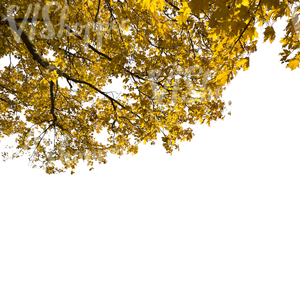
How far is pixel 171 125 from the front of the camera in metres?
5.99

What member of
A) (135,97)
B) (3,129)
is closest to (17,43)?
(3,129)

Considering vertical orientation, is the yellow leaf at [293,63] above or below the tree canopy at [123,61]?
below

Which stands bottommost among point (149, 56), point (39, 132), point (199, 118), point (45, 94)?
point (199, 118)

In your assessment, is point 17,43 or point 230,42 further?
point 17,43

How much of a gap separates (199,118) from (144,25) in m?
3.06

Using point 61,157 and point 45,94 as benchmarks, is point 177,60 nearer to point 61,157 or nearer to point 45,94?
point 45,94

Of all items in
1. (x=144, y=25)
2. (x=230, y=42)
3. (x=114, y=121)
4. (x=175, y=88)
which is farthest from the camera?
(x=114, y=121)

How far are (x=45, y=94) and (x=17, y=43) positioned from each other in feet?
6.01

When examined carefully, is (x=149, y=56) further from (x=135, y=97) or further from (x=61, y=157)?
(x=61, y=157)

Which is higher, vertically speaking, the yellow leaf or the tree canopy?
the tree canopy

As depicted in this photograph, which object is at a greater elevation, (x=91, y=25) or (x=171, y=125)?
(x=91, y=25)

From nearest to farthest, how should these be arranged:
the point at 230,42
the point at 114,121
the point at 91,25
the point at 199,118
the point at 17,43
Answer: the point at 230,42, the point at 91,25, the point at 199,118, the point at 17,43, the point at 114,121

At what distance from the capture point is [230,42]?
284 cm

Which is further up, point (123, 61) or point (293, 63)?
point (123, 61)
